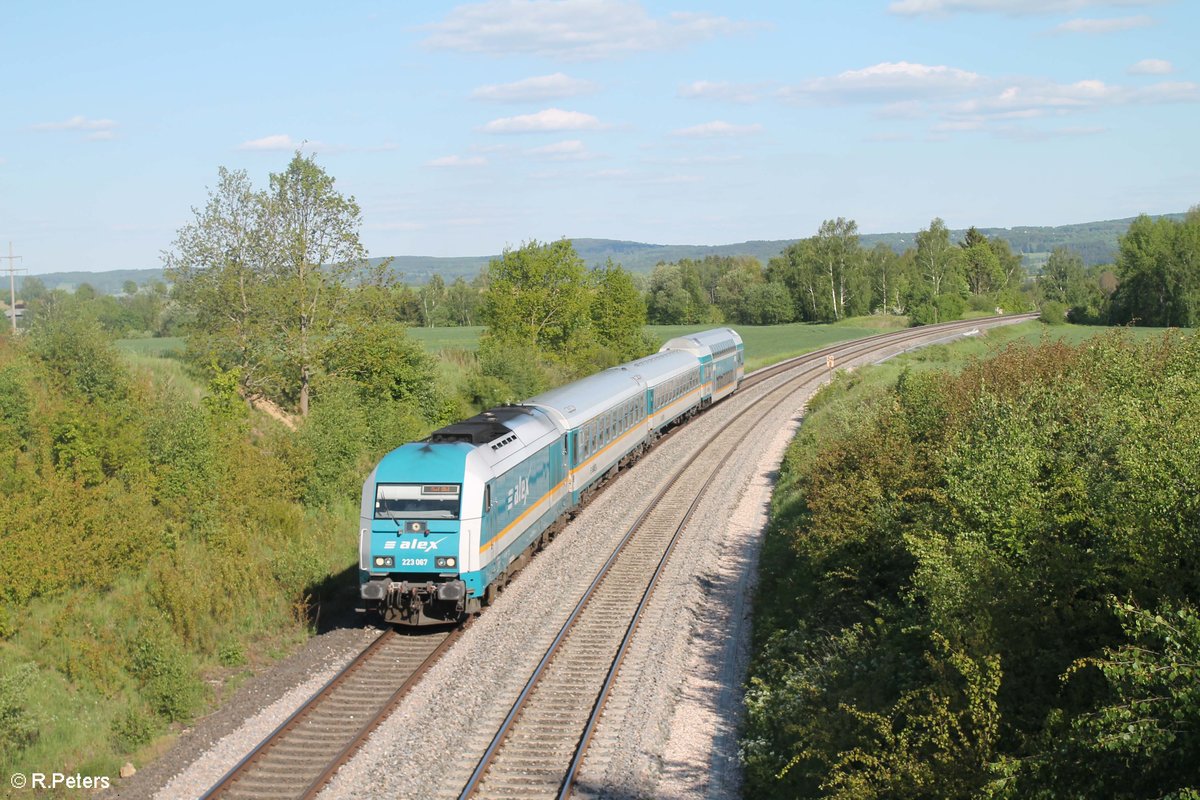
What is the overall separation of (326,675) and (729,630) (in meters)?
6.94

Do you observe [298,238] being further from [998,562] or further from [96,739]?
[998,562]

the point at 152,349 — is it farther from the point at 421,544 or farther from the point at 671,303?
the point at 671,303

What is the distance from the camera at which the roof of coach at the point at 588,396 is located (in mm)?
25438

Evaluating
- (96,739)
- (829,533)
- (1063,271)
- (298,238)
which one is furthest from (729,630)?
(1063,271)

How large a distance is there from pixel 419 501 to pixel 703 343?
30.3 m

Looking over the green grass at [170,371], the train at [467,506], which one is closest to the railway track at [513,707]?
the train at [467,506]

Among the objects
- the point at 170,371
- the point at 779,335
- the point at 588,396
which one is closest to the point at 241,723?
the point at 588,396

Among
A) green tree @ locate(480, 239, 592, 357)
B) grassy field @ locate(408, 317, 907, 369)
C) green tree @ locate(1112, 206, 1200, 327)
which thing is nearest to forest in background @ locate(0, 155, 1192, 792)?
green tree @ locate(480, 239, 592, 357)

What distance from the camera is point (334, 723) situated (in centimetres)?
1402

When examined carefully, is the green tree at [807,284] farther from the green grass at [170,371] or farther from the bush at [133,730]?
the bush at [133,730]

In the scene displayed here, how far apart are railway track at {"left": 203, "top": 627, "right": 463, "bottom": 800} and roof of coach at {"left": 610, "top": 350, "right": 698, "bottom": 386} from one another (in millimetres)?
18717

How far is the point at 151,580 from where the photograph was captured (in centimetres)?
1938

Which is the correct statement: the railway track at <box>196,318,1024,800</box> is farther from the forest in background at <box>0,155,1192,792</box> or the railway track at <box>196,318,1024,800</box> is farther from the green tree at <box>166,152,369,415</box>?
the green tree at <box>166,152,369,415</box>

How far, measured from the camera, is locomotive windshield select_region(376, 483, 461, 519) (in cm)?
1720
